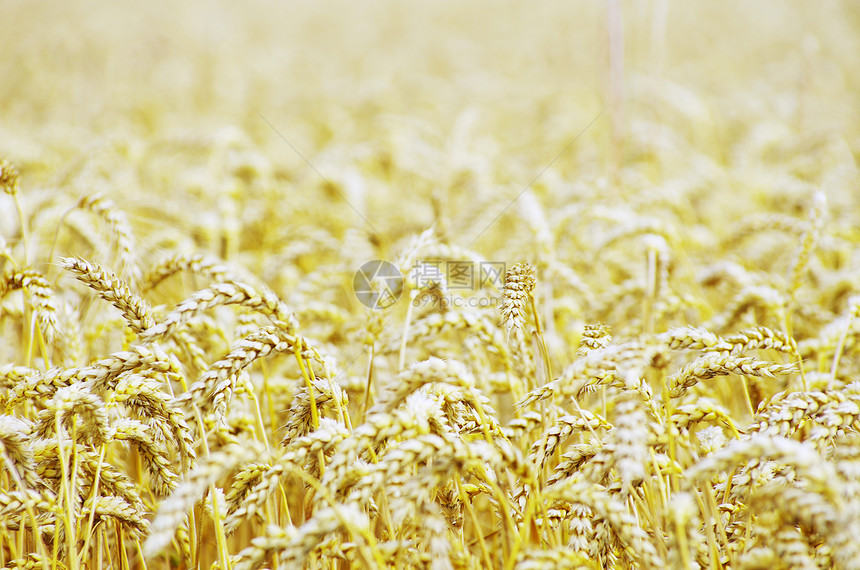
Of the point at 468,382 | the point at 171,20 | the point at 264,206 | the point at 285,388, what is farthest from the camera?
the point at 171,20

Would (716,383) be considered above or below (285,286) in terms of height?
below

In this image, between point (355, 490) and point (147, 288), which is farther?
point (147, 288)

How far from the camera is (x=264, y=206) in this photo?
3.52m

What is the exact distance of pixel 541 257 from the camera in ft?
7.66

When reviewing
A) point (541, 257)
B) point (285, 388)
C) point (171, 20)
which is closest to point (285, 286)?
point (285, 388)

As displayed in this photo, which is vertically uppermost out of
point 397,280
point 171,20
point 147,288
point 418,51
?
point 171,20

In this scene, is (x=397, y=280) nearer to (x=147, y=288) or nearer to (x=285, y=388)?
(x=285, y=388)

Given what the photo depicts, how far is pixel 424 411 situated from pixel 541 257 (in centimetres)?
128

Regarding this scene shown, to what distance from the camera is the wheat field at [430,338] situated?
3.81 ft

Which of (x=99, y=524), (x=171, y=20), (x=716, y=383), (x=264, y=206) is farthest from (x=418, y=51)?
(x=99, y=524)

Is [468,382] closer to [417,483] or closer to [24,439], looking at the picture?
[417,483]

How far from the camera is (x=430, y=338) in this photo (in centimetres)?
180

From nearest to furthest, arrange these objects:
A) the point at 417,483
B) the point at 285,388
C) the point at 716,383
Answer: the point at 417,483 → the point at 285,388 → the point at 716,383

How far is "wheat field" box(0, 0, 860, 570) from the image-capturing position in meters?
1.16
